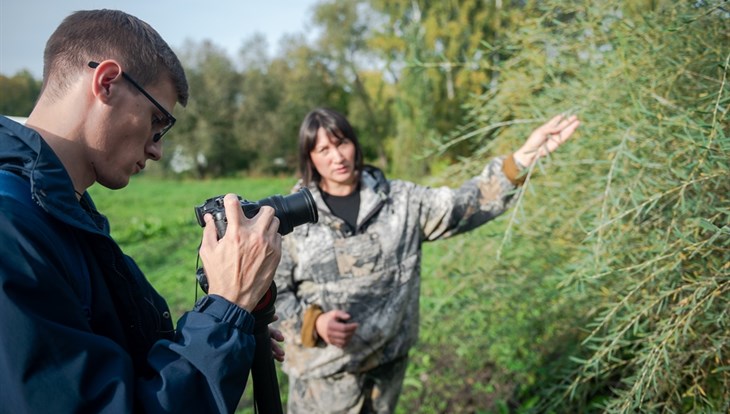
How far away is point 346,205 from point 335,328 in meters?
0.56

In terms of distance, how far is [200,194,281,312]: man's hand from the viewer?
116cm

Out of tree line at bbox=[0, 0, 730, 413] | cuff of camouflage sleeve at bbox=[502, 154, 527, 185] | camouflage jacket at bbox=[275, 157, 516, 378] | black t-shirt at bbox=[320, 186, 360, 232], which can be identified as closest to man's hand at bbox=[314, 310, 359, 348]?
camouflage jacket at bbox=[275, 157, 516, 378]

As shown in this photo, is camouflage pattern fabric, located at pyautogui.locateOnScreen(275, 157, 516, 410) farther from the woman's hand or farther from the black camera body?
the black camera body

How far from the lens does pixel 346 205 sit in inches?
95.5

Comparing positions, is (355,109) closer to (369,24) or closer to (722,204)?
(369,24)

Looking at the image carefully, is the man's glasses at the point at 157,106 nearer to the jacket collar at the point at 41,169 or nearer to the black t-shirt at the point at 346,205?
the jacket collar at the point at 41,169

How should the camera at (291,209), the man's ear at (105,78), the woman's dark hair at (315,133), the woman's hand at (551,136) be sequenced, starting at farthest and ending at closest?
the woman's dark hair at (315,133), the woman's hand at (551,136), the camera at (291,209), the man's ear at (105,78)

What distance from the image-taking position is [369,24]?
94.7 ft

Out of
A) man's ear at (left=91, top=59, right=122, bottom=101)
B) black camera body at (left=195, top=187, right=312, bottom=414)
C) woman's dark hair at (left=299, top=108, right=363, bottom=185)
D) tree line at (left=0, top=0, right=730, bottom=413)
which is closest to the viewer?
man's ear at (left=91, top=59, right=122, bottom=101)

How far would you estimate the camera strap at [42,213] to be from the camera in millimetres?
1003

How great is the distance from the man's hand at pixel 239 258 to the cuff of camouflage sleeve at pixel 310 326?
3.48 feet

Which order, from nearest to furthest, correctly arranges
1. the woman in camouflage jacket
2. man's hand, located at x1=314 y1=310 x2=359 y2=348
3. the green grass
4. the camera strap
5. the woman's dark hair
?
1. the camera strap
2. man's hand, located at x1=314 y1=310 x2=359 y2=348
3. the woman in camouflage jacket
4. the woman's dark hair
5. the green grass

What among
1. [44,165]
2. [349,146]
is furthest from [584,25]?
[44,165]

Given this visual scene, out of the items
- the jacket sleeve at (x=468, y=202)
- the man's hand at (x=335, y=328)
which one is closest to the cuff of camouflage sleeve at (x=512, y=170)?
the jacket sleeve at (x=468, y=202)
